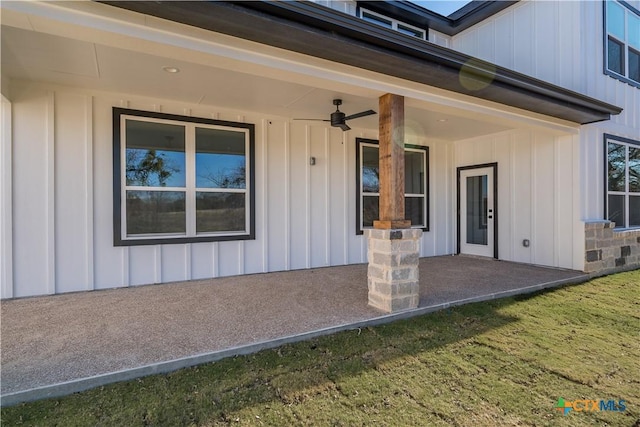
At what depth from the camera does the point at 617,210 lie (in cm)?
637

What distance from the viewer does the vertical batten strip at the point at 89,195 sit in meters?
4.41

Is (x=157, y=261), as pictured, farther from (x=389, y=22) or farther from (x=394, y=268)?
(x=389, y=22)

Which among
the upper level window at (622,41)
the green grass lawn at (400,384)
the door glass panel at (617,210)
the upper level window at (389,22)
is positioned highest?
the upper level window at (389,22)

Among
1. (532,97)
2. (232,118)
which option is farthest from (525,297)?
(232,118)

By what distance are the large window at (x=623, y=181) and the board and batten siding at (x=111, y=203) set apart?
4.78m

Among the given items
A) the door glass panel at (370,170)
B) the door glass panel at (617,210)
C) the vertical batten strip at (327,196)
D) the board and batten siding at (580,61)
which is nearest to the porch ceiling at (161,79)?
the vertical batten strip at (327,196)

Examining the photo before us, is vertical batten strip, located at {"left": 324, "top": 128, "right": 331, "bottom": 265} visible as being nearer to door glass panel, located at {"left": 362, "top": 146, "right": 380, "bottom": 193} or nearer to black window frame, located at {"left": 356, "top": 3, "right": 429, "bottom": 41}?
door glass panel, located at {"left": 362, "top": 146, "right": 380, "bottom": 193}

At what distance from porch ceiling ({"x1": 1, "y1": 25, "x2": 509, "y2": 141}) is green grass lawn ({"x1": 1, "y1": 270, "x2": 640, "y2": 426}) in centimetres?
261

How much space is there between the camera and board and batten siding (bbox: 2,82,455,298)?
411cm

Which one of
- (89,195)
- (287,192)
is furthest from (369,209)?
(89,195)

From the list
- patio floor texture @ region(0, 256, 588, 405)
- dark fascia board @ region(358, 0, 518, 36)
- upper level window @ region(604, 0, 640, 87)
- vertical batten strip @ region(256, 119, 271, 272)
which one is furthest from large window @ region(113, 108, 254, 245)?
upper level window @ region(604, 0, 640, 87)

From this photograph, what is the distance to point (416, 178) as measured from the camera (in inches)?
288

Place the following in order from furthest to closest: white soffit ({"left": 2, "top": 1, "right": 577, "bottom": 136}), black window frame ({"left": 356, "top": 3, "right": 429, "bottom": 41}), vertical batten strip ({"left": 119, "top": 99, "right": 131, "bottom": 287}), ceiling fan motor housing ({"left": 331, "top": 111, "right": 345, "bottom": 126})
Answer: black window frame ({"left": 356, "top": 3, "right": 429, "bottom": 41}) → ceiling fan motor housing ({"left": 331, "top": 111, "right": 345, "bottom": 126}) → vertical batten strip ({"left": 119, "top": 99, "right": 131, "bottom": 287}) → white soffit ({"left": 2, "top": 1, "right": 577, "bottom": 136})

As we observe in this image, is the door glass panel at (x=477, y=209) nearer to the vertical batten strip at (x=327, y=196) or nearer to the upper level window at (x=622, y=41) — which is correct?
the upper level window at (x=622, y=41)
